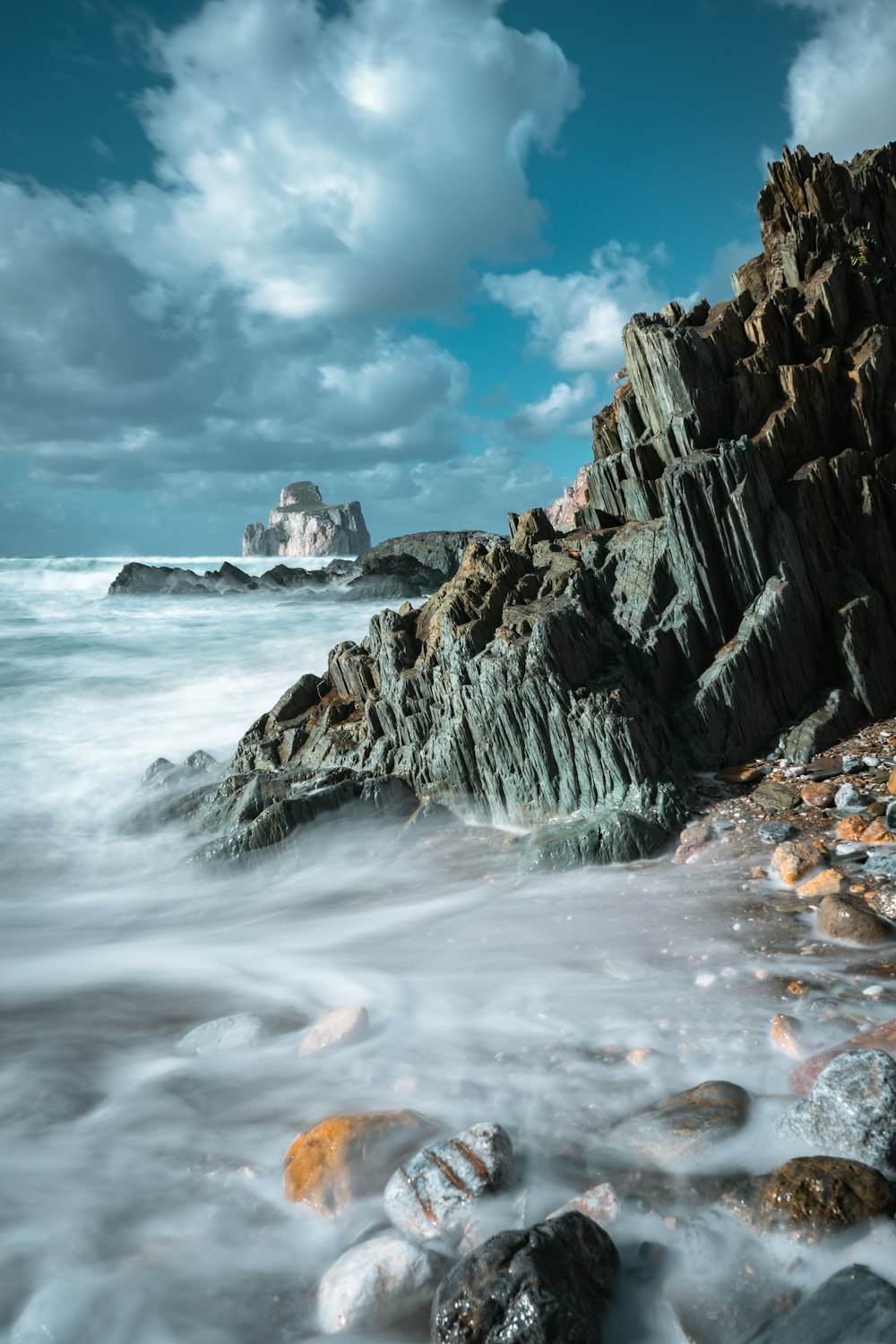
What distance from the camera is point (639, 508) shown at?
442 inches

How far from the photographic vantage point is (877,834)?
716 centimetres

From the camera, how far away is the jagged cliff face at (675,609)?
9.26 meters

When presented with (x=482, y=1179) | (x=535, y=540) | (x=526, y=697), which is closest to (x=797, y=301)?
(x=535, y=540)

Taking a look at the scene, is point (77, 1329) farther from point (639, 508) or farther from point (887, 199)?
point (887, 199)

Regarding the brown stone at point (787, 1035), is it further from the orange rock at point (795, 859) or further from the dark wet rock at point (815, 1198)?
the orange rock at point (795, 859)

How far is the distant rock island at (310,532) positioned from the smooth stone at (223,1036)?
498 ft

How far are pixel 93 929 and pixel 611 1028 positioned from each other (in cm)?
680

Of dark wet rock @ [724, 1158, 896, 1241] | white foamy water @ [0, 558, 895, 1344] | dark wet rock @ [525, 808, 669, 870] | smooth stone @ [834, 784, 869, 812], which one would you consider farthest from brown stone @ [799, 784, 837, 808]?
dark wet rock @ [724, 1158, 896, 1241]

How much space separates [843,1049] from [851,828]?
331 centimetres

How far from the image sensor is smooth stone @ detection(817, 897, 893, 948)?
228 inches

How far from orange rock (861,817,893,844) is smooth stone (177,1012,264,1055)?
6037 millimetres

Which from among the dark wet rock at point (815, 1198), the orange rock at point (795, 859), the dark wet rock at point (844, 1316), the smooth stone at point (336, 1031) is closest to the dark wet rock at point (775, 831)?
the orange rock at point (795, 859)

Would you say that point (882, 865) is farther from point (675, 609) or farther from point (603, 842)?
point (675, 609)

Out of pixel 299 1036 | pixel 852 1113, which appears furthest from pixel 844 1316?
pixel 299 1036
